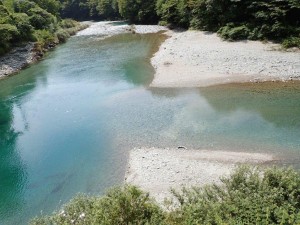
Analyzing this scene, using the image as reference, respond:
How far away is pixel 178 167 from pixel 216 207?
7.91 meters

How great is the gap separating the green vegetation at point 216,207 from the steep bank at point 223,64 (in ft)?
59.8

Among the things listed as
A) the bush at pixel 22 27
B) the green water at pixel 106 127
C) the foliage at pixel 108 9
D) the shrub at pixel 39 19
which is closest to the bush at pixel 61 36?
the shrub at pixel 39 19

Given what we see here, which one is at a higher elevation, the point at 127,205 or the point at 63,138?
the point at 127,205

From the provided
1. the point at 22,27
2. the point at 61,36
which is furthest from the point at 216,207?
the point at 61,36

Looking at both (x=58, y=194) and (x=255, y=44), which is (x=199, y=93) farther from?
(x=58, y=194)

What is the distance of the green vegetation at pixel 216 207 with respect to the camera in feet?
30.6

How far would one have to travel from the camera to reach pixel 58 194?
17.4 metres

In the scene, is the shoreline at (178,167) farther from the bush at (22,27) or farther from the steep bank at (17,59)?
the bush at (22,27)

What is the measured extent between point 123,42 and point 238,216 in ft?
145

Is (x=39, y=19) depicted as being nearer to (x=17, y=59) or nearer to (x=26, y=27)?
(x=26, y=27)

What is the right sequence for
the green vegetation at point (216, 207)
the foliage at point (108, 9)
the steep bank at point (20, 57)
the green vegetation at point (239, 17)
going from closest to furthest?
the green vegetation at point (216, 207), the green vegetation at point (239, 17), the steep bank at point (20, 57), the foliage at point (108, 9)

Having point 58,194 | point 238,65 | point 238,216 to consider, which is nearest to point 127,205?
point 238,216

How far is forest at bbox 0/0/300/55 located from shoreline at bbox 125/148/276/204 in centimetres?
1892

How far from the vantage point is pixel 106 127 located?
23.9 m
